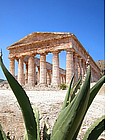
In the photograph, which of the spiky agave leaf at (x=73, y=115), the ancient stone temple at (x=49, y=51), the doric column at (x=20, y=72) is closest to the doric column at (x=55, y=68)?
the ancient stone temple at (x=49, y=51)

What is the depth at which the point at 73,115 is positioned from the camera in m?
0.48

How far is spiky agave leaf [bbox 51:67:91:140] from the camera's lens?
0.47 metres

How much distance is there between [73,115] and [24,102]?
118 mm

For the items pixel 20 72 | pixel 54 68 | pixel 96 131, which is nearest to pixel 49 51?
pixel 54 68

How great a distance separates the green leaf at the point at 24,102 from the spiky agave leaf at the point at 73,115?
0.07 meters

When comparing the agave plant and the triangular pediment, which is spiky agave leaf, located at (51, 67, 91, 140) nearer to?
the agave plant

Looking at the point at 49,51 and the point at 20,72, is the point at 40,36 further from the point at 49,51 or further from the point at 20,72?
the point at 20,72

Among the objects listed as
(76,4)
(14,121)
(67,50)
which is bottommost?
(14,121)
